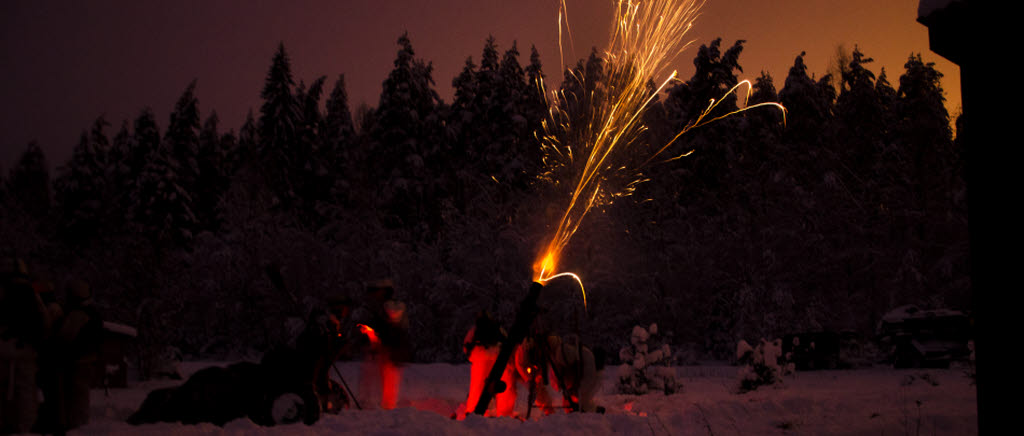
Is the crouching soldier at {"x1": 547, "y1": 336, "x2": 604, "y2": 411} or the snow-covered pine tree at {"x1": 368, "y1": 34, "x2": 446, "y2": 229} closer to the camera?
the crouching soldier at {"x1": 547, "y1": 336, "x2": 604, "y2": 411}

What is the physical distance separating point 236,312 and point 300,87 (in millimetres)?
20305

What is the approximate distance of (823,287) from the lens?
30078 mm

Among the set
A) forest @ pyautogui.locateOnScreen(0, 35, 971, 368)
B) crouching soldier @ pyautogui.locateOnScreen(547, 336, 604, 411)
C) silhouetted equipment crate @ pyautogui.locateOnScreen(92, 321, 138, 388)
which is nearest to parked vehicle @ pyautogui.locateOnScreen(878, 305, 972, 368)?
forest @ pyautogui.locateOnScreen(0, 35, 971, 368)

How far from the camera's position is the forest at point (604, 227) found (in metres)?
27.2

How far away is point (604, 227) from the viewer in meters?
27.2

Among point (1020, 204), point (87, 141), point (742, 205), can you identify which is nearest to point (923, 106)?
point (742, 205)

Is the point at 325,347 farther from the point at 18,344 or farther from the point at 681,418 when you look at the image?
the point at 681,418

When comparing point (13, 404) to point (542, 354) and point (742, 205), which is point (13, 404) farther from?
point (742, 205)

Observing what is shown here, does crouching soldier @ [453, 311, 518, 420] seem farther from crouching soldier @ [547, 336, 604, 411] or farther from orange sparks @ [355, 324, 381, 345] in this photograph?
orange sparks @ [355, 324, 381, 345]

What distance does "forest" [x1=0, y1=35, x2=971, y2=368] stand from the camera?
27.2 metres

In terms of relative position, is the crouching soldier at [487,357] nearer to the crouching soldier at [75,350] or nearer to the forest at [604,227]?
the crouching soldier at [75,350]

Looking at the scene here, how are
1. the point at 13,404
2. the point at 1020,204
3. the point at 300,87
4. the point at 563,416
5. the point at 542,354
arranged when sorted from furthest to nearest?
the point at 300,87 < the point at 542,354 < the point at 563,416 < the point at 13,404 < the point at 1020,204

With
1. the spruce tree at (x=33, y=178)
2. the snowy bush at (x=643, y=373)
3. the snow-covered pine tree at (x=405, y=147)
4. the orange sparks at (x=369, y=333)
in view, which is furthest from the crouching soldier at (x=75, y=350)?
the spruce tree at (x=33, y=178)

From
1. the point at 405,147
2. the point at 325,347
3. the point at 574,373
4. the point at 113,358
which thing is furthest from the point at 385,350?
the point at 405,147
